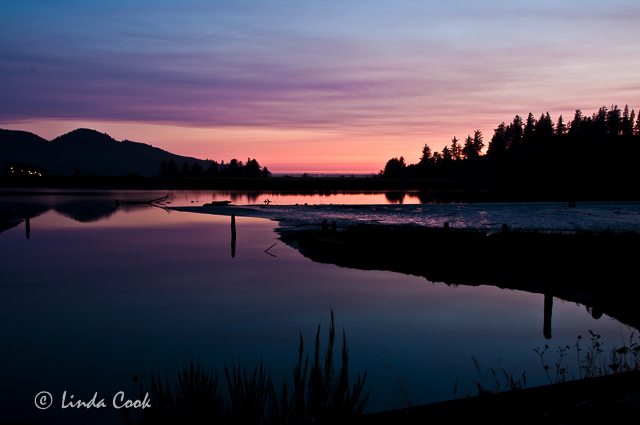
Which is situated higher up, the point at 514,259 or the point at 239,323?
the point at 514,259

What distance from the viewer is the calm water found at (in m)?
13.2

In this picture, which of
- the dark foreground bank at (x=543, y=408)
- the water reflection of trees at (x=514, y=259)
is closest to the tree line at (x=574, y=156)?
the water reflection of trees at (x=514, y=259)

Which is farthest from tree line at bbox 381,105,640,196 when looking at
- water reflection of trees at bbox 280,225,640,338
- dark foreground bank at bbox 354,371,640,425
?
dark foreground bank at bbox 354,371,640,425

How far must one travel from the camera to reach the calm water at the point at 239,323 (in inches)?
521

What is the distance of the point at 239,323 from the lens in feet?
60.9

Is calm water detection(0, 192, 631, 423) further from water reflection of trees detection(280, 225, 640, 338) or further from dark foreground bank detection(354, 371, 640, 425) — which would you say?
dark foreground bank detection(354, 371, 640, 425)

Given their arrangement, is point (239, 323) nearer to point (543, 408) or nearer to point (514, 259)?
point (543, 408)

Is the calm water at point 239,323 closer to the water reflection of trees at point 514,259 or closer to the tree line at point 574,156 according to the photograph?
the water reflection of trees at point 514,259

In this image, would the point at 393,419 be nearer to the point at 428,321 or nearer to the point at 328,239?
the point at 428,321

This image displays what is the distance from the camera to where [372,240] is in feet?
108

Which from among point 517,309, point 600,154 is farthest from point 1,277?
point 600,154

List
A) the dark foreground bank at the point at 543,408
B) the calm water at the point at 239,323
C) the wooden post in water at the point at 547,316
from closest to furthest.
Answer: the dark foreground bank at the point at 543,408 → the calm water at the point at 239,323 → the wooden post in water at the point at 547,316

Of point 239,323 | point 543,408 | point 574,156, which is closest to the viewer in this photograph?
point 543,408

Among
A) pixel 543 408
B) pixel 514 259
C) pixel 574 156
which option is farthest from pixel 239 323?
pixel 574 156
